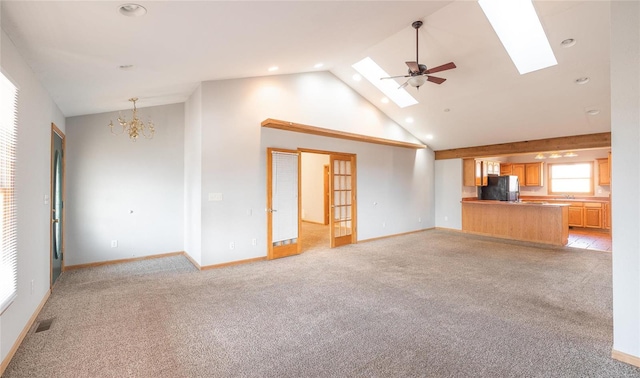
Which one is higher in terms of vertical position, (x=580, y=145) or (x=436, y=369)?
(x=580, y=145)

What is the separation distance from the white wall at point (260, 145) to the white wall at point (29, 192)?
1855 millimetres

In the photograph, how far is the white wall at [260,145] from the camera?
4.71 m

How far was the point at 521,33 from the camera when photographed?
4344 millimetres

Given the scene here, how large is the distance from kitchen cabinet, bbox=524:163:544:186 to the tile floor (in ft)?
5.73

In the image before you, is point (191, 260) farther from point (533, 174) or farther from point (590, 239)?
point (533, 174)

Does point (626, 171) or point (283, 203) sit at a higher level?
point (626, 171)

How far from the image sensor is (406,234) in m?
7.72

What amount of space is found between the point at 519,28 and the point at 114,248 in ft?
24.3

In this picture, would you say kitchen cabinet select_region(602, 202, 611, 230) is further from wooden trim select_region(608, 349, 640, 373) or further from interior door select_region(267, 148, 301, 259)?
interior door select_region(267, 148, 301, 259)

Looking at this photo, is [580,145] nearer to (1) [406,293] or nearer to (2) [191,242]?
(1) [406,293]

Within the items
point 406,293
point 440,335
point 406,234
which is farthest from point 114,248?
point 406,234

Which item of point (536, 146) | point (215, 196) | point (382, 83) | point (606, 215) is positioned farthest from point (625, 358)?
point (606, 215)

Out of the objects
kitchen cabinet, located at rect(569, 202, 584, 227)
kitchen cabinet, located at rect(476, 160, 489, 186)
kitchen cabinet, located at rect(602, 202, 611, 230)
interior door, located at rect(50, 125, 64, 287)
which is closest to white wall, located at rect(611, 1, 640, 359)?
interior door, located at rect(50, 125, 64, 287)

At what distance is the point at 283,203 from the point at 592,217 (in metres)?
8.88
